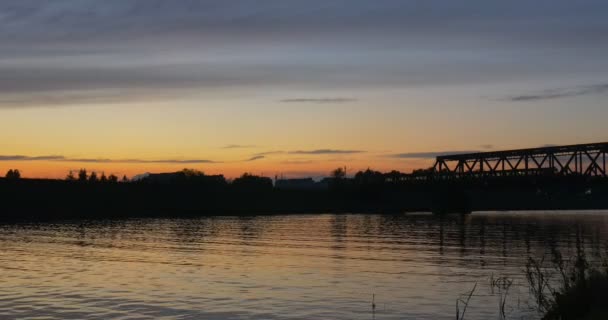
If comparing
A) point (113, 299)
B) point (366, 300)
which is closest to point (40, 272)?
point (113, 299)

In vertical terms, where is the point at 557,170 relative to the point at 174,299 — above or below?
above

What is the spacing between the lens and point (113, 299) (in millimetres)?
32156

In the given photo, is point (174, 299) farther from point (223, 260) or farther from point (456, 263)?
point (456, 263)

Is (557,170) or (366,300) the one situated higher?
(557,170)

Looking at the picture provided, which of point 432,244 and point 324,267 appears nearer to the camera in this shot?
point 324,267

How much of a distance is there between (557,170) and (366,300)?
137081 mm

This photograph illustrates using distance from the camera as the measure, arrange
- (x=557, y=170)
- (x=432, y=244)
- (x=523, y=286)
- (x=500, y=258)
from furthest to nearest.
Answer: (x=557, y=170), (x=432, y=244), (x=500, y=258), (x=523, y=286)

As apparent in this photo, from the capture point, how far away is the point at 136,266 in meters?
47.2

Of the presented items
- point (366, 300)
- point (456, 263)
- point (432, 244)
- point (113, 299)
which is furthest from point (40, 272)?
point (432, 244)

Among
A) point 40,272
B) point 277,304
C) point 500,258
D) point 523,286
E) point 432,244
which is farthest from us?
point 432,244

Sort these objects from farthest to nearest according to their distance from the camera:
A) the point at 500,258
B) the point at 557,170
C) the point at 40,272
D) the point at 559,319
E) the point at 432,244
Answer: the point at 557,170
the point at 432,244
the point at 500,258
the point at 40,272
the point at 559,319

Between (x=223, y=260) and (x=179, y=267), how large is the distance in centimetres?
587

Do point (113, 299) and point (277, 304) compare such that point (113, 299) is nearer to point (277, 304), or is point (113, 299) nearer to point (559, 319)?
point (277, 304)

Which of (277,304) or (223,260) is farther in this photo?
(223,260)
